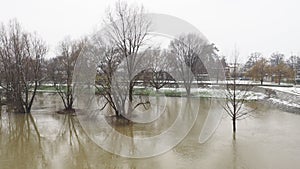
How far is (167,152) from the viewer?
8438 mm

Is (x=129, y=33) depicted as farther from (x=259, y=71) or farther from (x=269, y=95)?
(x=259, y=71)

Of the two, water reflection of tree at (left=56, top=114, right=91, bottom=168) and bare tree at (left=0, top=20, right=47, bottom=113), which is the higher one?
bare tree at (left=0, top=20, right=47, bottom=113)

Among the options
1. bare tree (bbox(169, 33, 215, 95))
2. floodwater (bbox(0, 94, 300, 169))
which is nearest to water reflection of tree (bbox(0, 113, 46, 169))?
floodwater (bbox(0, 94, 300, 169))

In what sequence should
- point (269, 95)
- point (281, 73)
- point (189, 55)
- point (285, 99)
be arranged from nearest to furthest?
1. point (285, 99)
2. point (269, 95)
3. point (189, 55)
4. point (281, 73)

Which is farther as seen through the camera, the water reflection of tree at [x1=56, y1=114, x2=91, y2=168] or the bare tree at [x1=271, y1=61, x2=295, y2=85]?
the bare tree at [x1=271, y1=61, x2=295, y2=85]

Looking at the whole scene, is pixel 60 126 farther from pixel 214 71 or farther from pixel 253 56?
pixel 253 56

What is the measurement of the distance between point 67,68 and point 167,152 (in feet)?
38.8

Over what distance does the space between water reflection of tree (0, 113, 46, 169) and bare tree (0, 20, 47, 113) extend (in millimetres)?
2353

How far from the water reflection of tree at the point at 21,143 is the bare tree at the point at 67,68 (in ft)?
10.3

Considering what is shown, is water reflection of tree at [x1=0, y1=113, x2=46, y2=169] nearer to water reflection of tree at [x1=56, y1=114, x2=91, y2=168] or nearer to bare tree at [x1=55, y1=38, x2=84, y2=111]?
water reflection of tree at [x1=56, y1=114, x2=91, y2=168]

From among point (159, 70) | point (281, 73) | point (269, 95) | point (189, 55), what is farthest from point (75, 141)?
point (281, 73)

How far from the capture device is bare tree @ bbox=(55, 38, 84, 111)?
17.7 m

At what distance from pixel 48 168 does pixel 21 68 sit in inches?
473

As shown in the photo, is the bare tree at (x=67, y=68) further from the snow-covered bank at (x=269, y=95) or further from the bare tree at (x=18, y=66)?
the snow-covered bank at (x=269, y=95)
